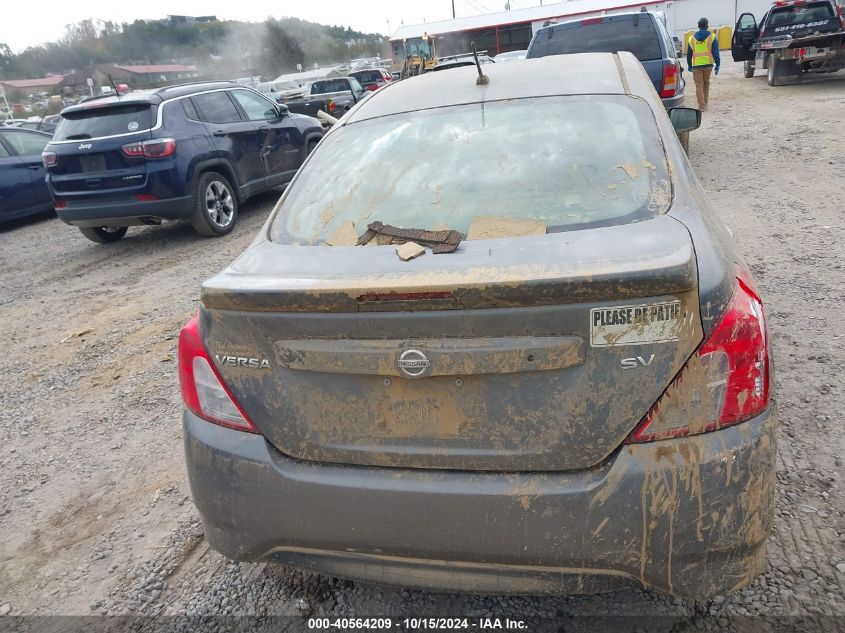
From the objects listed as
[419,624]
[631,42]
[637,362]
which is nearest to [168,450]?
[419,624]

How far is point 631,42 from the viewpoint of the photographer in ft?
28.8

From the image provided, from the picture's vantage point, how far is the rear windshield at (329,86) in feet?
66.1

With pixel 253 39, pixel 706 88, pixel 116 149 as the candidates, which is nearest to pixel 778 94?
pixel 706 88

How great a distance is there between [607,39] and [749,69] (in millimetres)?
12637

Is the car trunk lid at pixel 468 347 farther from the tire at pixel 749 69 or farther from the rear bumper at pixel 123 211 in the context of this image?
the tire at pixel 749 69

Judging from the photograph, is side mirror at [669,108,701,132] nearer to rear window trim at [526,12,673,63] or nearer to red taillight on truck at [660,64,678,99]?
red taillight on truck at [660,64,678,99]

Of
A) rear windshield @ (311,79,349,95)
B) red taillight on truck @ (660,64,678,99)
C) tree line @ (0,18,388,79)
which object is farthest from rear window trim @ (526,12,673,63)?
tree line @ (0,18,388,79)

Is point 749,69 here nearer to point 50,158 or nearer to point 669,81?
point 669,81

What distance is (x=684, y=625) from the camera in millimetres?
2102

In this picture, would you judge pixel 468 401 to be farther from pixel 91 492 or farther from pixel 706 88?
pixel 706 88

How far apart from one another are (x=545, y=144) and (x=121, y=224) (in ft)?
20.9

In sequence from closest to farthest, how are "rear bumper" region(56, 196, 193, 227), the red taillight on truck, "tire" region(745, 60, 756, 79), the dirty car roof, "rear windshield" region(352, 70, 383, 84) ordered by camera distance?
the dirty car roof → "rear bumper" region(56, 196, 193, 227) → the red taillight on truck → "tire" region(745, 60, 756, 79) → "rear windshield" region(352, 70, 383, 84)

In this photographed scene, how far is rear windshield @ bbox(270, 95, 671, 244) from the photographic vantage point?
2160 mm

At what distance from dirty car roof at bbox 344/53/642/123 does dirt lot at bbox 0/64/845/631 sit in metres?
1.83
